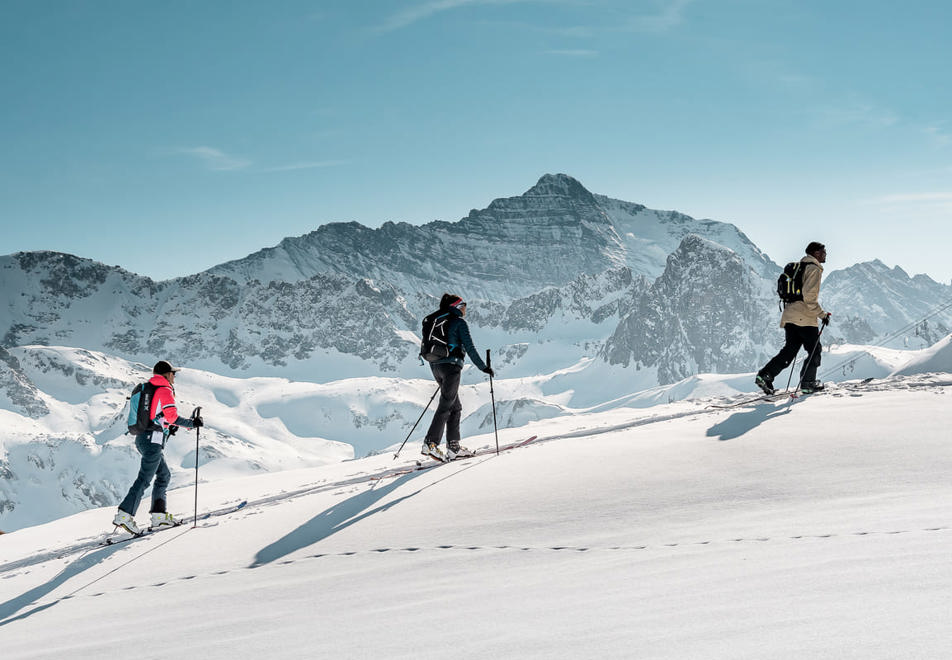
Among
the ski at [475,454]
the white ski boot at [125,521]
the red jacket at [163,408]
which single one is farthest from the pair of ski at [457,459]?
the white ski boot at [125,521]

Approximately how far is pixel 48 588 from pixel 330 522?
2.99m

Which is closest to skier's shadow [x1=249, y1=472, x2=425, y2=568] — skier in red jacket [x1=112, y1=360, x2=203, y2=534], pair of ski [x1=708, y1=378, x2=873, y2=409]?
skier in red jacket [x1=112, y1=360, x2=203, y2=534]

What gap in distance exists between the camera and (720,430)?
997cm

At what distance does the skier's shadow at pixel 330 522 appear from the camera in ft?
25.0

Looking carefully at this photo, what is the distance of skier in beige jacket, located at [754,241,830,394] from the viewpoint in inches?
443

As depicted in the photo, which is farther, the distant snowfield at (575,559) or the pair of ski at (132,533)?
the pair of ski at (132,533)

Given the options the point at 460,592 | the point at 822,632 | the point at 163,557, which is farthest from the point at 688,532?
the point at 163,557

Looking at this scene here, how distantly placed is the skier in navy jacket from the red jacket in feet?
11.1

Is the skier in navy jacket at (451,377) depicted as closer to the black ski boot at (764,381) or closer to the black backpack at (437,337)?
the black backpack at (437,337)

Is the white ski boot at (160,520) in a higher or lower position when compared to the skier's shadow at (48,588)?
higher

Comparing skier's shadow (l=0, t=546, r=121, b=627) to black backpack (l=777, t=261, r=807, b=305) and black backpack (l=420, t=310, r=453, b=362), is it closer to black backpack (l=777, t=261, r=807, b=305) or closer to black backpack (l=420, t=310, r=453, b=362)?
black backpack (l=420, t=310, r=453, b=362)

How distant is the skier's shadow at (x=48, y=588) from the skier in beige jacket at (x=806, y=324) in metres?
9.53

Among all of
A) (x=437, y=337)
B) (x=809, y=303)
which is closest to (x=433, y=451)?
(x=437, y=337)

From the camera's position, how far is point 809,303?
11.4m
